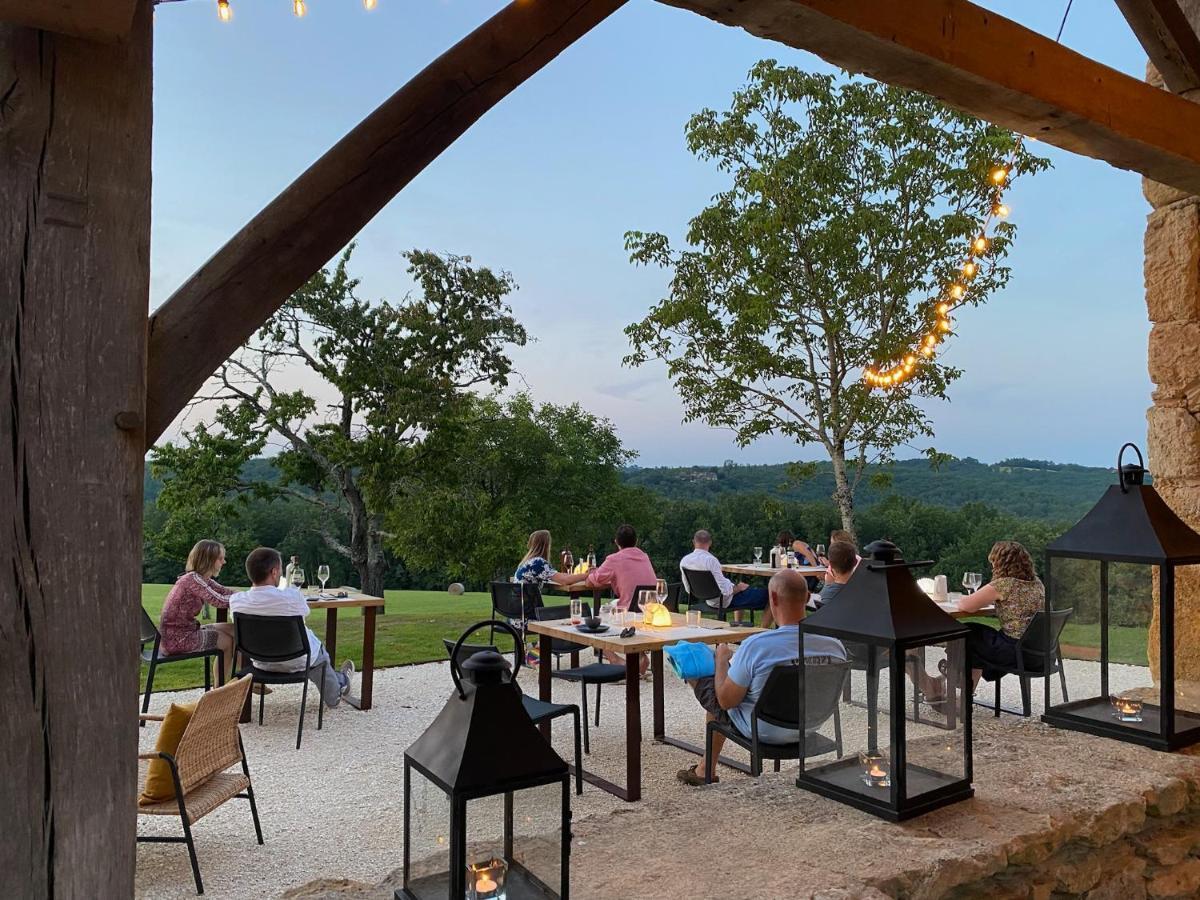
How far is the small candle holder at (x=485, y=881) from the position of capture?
1410 millimetres

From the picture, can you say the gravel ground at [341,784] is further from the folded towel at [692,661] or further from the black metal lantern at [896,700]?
the folded towel at [692,661]

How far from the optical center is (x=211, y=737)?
331cm

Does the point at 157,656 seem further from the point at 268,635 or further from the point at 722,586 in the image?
the point at 722,586

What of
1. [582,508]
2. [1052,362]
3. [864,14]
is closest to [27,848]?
[864,14]

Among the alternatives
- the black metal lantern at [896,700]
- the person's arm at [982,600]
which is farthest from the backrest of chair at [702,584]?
the black metal lantern at [896,700]

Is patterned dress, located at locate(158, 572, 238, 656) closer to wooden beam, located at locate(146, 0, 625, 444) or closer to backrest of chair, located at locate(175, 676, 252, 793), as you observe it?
backrest of chair, located at locate(175, 676, 252, 793)

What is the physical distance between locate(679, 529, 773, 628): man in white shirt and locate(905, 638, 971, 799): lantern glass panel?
18.4 feet

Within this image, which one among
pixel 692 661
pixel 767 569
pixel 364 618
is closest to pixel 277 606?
pixel 364 618

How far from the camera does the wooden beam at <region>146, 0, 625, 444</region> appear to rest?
57.7 inches

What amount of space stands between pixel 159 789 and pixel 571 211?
1332 centimetres

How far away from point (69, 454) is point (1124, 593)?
320cm

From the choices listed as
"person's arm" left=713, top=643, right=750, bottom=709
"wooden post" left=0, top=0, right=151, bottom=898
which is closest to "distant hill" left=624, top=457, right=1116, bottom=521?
"person's arm" left=713, top=643, right=750, bottom=709

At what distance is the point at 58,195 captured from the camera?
4.25ft

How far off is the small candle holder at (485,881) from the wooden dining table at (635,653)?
8.82 feet
